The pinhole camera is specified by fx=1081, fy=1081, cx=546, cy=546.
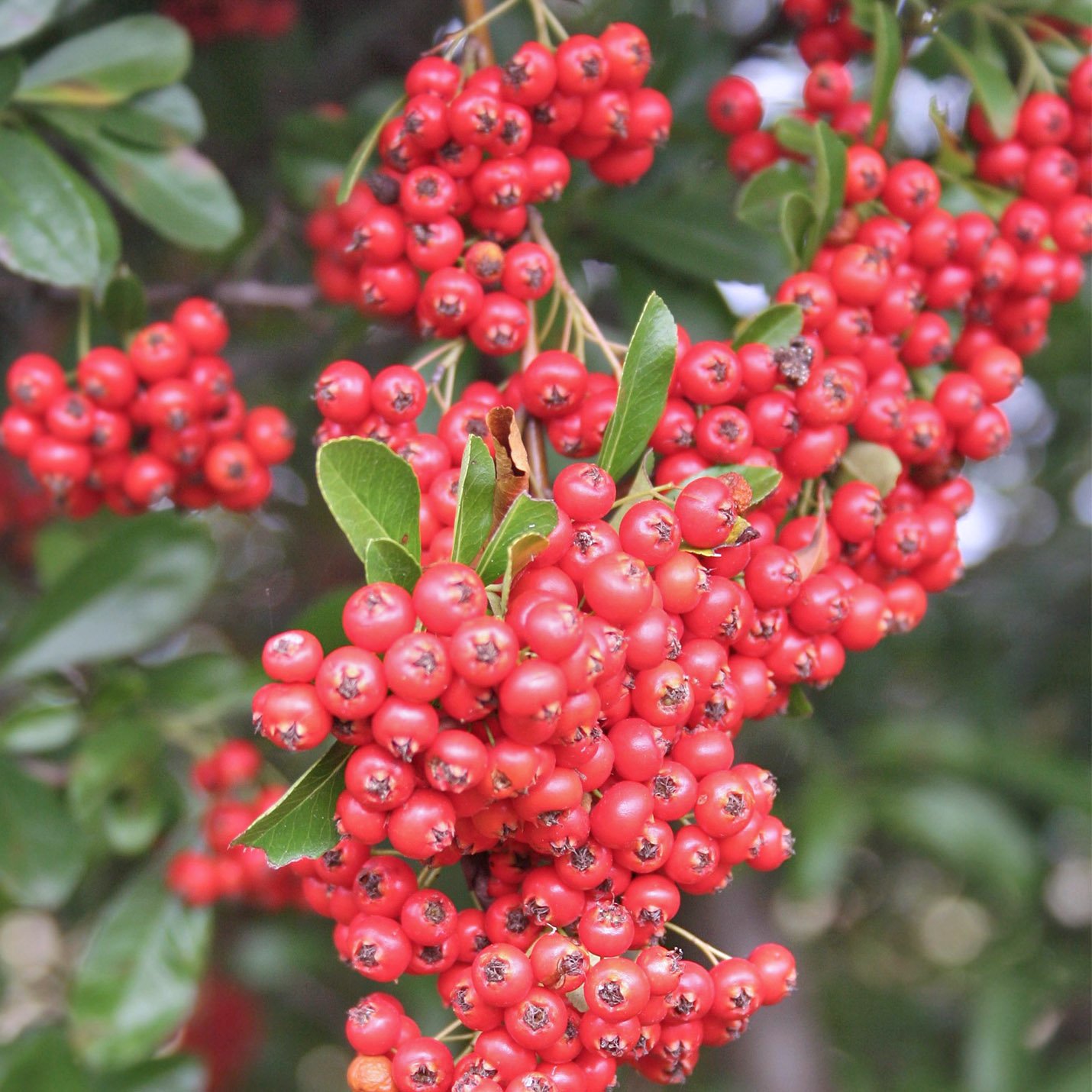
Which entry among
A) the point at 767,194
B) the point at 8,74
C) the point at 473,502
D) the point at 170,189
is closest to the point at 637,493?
the point at 473,502

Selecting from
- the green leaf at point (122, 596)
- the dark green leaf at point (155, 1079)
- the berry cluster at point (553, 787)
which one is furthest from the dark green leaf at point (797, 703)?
the dark green leaf at point (155, 1079)

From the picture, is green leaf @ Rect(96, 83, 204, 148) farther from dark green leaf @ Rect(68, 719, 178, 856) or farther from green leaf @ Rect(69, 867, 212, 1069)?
green leaf @ Rect(69, 867, 212, 1069)

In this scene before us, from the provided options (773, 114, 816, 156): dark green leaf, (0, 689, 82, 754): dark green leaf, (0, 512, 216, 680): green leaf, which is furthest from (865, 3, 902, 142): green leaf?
(0, 689, 82, 754): dark green leaf

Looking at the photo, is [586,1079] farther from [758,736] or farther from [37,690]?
[758,736]

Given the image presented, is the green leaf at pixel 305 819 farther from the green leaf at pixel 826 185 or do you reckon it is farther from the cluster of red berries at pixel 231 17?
the cluster of red berries at pixel 231 17

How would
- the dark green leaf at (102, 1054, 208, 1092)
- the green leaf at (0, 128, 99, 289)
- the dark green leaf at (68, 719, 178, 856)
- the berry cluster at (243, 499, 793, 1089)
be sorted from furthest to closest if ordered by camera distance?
the dark green leaf at (102, 1054, 208, 1092) < the dark green leaf at (68, 719, 178, 856) < the green leaf at (0, 128, 99, 289) < the berry cluster at (243, 499, 793, 1089)

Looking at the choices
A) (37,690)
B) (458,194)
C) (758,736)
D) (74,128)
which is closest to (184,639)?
(37,690)

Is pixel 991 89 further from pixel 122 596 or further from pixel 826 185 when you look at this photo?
pixel 122 596
